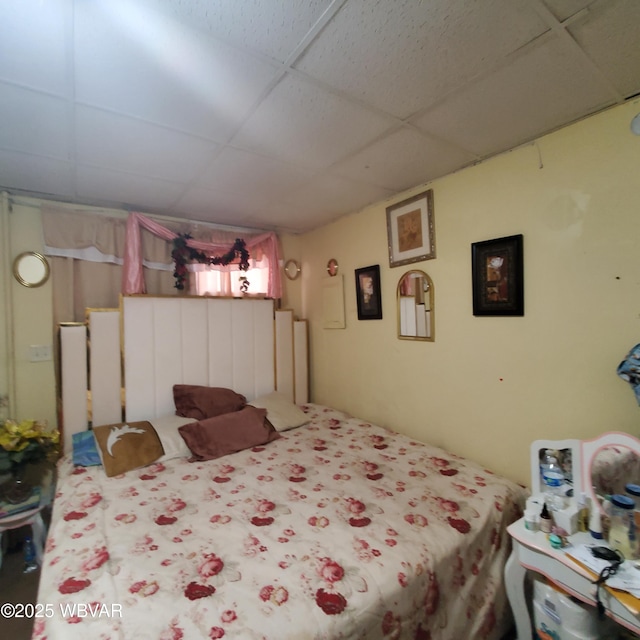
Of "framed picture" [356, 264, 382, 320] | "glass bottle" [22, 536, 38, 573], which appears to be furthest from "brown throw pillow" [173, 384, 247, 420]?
"framed picture" [356, 264, 382, 320]

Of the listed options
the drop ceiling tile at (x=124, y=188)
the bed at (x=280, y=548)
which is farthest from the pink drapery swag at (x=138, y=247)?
the bed at (x=280, y=548)

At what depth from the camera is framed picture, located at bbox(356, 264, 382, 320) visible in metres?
2.63

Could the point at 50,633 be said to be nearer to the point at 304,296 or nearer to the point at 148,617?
the point at 148,617

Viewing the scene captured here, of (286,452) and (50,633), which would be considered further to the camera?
(286,452)

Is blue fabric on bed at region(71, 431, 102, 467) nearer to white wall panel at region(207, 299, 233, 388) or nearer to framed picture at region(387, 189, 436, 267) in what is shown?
white wall panel at region(207, 299, 233, 388)

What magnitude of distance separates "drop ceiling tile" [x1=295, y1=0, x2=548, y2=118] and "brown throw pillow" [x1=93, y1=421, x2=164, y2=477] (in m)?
2.15

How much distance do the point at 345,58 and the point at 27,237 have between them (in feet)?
8.03

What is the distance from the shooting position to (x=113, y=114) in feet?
4.61

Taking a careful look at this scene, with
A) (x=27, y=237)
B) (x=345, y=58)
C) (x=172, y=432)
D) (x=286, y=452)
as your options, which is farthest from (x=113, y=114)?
(x=286, y=452)

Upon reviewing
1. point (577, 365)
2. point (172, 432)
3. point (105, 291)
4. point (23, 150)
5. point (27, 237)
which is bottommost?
point (172, 432)

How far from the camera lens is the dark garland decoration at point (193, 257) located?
2.69m

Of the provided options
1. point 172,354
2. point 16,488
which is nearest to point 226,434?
point 172,354

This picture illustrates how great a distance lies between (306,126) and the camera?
1540mm

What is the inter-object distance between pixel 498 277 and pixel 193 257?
2.33m
